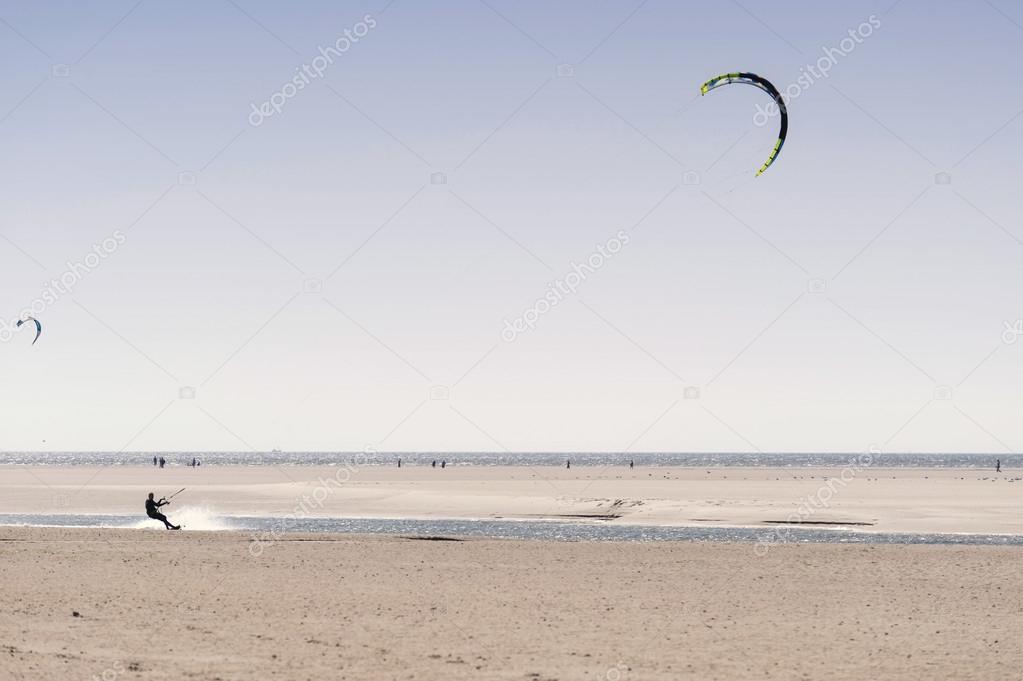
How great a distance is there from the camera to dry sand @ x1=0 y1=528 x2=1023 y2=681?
46.4 ft

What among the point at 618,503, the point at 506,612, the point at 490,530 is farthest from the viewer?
the point at 618,503

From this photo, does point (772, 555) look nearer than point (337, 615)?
No

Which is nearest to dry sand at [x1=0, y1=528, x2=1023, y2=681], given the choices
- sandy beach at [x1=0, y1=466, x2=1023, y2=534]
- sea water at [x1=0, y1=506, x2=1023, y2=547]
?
sea water at [x1=0, y1=506, x2=1023, y2=547]

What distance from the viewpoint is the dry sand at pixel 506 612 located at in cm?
1415

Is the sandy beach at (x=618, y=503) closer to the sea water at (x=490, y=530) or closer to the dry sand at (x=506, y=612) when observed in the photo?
the sea water at (x=490, y=530)

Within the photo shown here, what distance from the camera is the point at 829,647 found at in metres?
15.5

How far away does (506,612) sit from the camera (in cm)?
1820

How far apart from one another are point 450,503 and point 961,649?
3764 cm

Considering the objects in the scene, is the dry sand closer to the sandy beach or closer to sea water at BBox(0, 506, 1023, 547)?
sea water at BBox(0, 506, 1023, 547)

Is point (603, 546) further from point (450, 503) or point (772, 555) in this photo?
point (450, 503)

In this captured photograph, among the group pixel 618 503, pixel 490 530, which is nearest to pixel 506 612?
pixel 490 530

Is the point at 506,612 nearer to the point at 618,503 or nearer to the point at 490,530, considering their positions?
the point at 490,530

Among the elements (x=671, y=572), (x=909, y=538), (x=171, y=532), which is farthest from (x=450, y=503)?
(x=671, y=572)

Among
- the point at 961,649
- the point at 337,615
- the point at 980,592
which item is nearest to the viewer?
the point at 961,649
